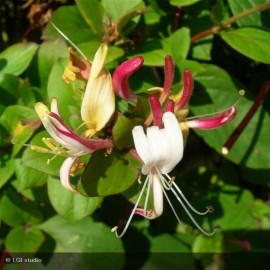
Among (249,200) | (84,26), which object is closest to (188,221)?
(249,200)

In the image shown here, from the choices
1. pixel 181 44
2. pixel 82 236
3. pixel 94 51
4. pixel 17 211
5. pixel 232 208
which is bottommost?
pixel 232 208

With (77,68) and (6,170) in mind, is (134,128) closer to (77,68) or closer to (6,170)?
(77,68)

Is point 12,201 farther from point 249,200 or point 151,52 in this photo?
point 249,200

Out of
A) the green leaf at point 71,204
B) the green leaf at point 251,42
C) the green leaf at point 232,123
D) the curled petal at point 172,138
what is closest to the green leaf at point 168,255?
the green leaf at point 232,123

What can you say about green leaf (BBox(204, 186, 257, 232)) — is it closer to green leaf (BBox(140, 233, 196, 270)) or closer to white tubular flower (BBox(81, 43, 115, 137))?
green leaf (BBox(140, 233, 196, 270))

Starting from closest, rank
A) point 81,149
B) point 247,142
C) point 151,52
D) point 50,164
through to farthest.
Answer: point 81,149
point 50,164
point 151,52
point 247,142

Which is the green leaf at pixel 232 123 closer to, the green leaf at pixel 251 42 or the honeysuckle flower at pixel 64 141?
the green leaf at pixel 251 42

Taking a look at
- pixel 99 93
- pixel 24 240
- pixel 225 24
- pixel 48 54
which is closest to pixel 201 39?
pixel 225 24
